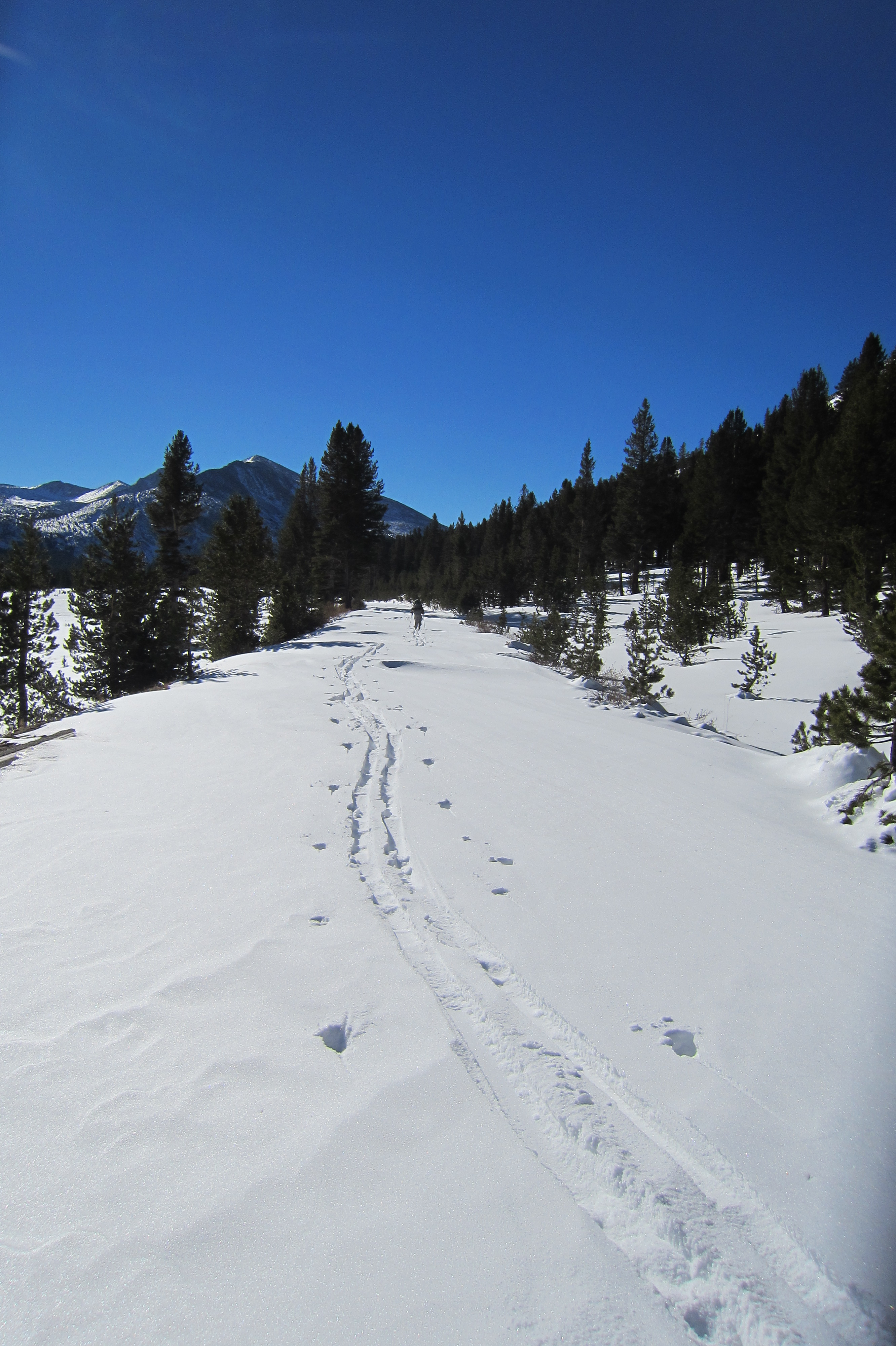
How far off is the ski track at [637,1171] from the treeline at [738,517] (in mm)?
10790

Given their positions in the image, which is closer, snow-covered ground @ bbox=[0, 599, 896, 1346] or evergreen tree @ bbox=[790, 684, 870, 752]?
snow-covered ground @ bbox=[0, 599, 896, 1346]

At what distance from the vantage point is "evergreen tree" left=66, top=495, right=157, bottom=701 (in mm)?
17812

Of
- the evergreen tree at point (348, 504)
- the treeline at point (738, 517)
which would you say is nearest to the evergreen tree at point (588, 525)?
the treeline at point (738, 517)

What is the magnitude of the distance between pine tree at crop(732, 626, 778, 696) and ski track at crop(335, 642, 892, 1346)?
482 inches

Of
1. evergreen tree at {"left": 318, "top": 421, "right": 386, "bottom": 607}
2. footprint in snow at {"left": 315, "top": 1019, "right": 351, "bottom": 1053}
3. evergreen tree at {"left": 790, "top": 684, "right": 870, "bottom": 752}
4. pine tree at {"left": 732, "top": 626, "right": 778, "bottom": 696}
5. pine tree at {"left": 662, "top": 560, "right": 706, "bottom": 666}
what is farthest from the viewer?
evergreen tree at {"left": 318, "top": 421, "right": 386, "bottom": 607}

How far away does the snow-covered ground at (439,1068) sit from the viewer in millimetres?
1509

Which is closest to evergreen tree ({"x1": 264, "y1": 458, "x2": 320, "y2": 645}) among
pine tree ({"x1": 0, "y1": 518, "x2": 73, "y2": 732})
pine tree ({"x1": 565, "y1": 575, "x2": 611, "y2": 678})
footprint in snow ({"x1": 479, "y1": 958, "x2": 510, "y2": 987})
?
pine tree ({"x1": 0, "y1": 518, "x2": 73, "y2": 732})

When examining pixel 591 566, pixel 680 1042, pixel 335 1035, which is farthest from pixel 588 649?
pixel 591 566

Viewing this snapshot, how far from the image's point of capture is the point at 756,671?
13531mm

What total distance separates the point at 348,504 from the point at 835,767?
35.4 meters

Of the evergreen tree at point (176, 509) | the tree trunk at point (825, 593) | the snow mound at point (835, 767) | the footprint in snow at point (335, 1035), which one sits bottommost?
the footprint in snow at point (335, 1035)

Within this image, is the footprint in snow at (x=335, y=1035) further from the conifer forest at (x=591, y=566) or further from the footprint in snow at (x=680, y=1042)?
the conifer forest at (x=591, y=566)

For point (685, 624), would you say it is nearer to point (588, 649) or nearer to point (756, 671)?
point (588, 649)

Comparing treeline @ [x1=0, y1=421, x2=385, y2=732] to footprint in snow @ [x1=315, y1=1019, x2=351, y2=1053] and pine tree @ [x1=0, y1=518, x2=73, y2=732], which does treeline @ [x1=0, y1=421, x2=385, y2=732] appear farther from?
footprint in snow @ [x1=315, y1=1019, x2=351, y2=1053]
